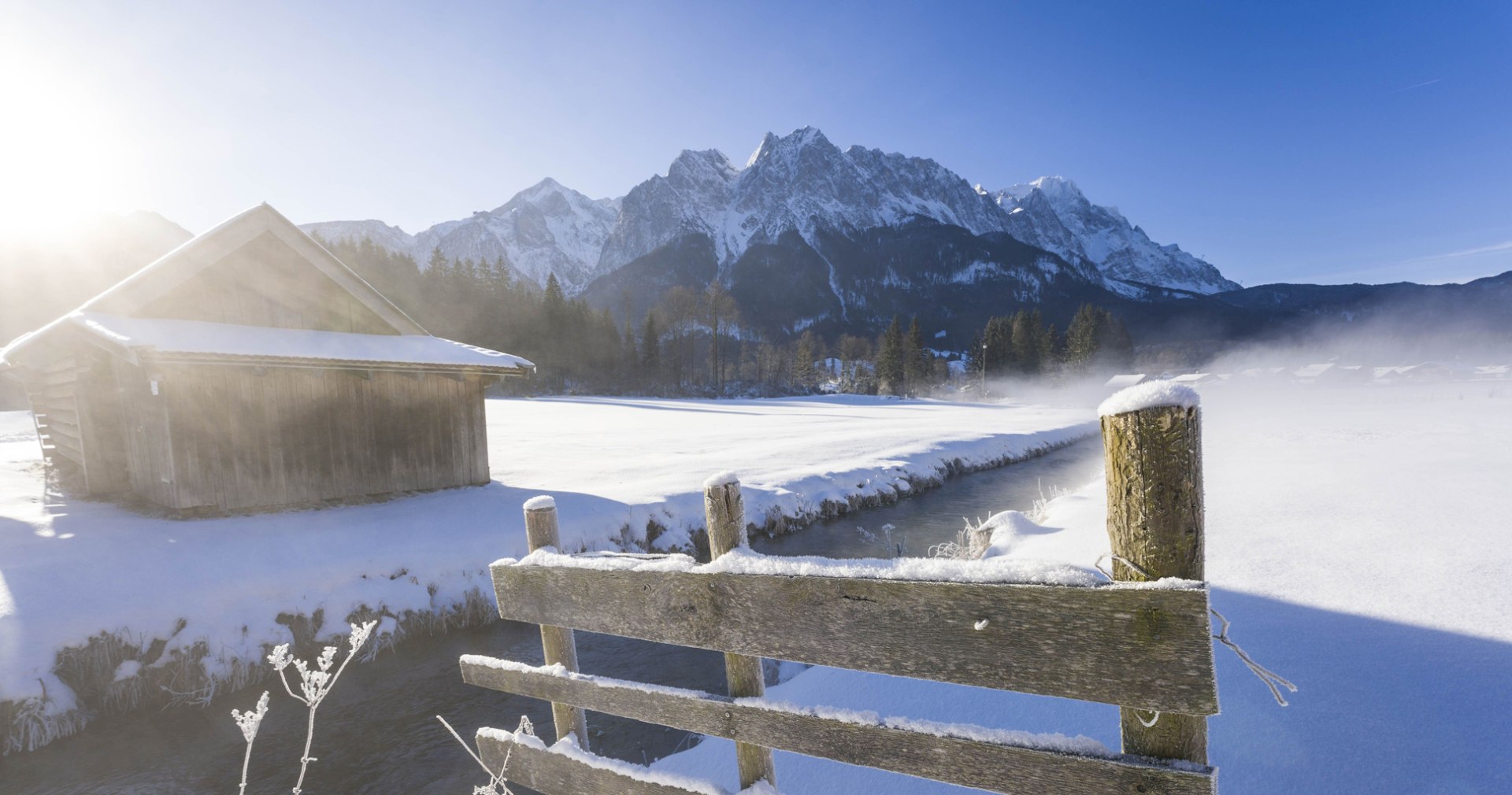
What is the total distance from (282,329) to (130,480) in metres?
4.30

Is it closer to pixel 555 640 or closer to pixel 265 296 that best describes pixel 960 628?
pixel 555 640

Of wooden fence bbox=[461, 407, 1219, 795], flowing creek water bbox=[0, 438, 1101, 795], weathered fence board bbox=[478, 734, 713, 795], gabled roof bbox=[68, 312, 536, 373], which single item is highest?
gabled roof bbox=[68, 312, 536, 373]

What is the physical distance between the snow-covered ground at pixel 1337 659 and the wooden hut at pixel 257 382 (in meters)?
10.2

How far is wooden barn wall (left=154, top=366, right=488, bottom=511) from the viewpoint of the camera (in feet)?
31.1

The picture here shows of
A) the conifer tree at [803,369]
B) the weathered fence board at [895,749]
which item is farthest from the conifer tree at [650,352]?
the weathered fence board at [895,749]

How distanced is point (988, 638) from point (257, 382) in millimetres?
12775

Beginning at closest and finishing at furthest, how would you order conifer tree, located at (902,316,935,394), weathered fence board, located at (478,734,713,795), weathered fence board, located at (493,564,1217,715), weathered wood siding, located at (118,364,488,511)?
weathered fence board, located at (493,564,1217,715)
weathered fence board, located at (478,734,713,795)
weathered wood siding, located at (118,364,488,511)
conifer tree, located at (902,316,935,394)

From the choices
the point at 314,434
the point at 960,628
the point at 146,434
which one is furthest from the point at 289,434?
the point at 960,628

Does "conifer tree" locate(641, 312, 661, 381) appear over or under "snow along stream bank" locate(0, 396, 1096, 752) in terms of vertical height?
over

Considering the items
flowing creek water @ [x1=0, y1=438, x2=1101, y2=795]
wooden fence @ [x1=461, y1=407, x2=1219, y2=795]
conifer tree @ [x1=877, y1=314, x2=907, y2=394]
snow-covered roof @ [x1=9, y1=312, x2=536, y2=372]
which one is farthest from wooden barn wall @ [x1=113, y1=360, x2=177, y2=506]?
conifer tree @ [x1=877, y1=314, x2=907, y2=394]

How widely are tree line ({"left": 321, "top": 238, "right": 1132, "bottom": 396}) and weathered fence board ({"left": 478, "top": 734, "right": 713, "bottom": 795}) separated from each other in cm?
4874

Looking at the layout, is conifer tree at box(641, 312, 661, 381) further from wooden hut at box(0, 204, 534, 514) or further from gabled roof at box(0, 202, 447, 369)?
gabled roof at box(0, 202, 447, 369)

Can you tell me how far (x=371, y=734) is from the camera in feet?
19.6

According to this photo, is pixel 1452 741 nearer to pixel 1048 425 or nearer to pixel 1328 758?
pixel 1328 758
